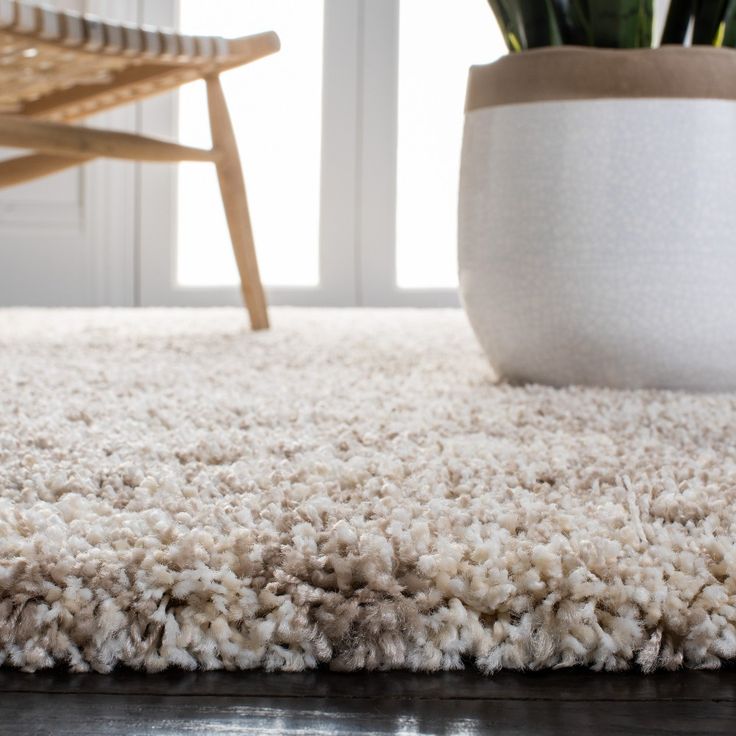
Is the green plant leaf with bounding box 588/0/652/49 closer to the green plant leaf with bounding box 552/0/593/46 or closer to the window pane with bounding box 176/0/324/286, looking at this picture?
the green plant leaf with bounding box 552/0/593/46

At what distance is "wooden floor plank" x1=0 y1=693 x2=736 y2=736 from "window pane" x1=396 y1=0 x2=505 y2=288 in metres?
1.81

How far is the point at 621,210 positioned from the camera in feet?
2.40

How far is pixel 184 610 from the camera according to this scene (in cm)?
31

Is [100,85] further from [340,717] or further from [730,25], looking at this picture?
[340,717]

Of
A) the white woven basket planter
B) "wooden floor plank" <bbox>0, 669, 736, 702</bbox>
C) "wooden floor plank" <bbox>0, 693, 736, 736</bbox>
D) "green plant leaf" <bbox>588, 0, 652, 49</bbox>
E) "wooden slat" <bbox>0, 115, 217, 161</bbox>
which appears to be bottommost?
"wooden floor plank" <bbox>0, 693, 736, 736</bbox>

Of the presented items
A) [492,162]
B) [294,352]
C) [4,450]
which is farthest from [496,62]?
[4,450]

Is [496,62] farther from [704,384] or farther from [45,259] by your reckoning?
[45,259]

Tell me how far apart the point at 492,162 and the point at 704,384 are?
26 centimetres

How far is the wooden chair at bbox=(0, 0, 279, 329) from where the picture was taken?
3.26 feet

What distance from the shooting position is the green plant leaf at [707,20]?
2.58 ft

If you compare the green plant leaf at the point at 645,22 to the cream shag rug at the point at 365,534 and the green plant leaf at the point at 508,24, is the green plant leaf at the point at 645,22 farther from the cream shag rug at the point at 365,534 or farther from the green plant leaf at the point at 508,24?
the cream shag rug at the point at 365,534

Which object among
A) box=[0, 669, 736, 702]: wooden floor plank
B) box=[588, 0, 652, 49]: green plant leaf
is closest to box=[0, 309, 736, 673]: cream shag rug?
box=[0, 669, 736, 702]: wooden floor plank

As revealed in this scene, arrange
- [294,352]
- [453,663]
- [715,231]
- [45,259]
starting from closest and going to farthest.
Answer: [453,663] < [715,231] < [294,352] < [45,259]

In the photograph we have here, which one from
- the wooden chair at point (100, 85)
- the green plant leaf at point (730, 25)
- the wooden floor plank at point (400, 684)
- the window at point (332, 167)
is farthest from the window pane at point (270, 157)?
the wooden floor plank at point (400, 684)
